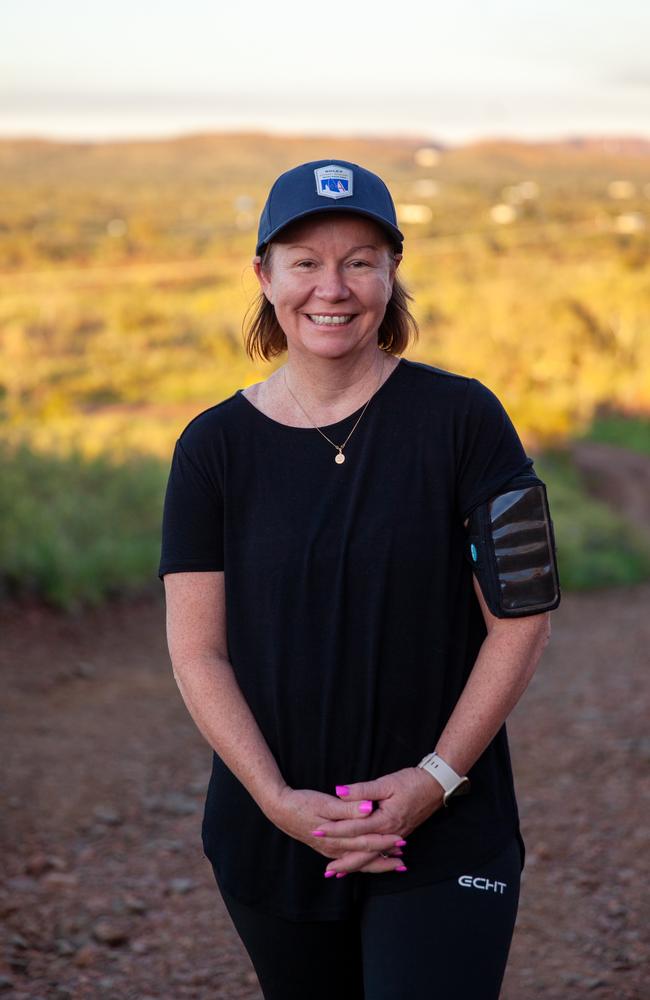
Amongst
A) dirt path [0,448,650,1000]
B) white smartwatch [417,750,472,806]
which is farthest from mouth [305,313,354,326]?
dirt path [0,448,650,1000]

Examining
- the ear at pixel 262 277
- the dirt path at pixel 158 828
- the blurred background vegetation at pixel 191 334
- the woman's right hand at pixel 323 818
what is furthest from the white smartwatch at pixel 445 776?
the dirt path at pixel 158 828

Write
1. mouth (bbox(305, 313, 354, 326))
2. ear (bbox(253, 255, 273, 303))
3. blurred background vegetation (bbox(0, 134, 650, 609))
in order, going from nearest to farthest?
mouth (bbox(305, 313, 354, 326)) < ear (bbox(253, 255, 273, 303)) < blurred background vegetation (bbox(0, 134, 650, 609))

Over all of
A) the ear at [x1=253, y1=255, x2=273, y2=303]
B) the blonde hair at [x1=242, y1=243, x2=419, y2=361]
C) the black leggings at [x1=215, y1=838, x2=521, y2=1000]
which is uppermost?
the ear at [x1=253, y1=255, x2=273, y2=303]

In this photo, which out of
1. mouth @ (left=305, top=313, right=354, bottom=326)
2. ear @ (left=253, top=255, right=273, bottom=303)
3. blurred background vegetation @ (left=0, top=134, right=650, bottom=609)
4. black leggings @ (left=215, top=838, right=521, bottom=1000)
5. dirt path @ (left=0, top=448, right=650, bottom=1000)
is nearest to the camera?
black leggings @ (left=215, top=838, right=521, bottom=1000)

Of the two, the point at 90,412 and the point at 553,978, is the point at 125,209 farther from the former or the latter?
the point at 553,978

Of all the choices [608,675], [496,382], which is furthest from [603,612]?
[496,382]

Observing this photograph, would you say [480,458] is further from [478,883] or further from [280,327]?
[478,883]

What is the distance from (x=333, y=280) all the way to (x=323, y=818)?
0.90 m

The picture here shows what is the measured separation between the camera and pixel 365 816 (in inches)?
78.9

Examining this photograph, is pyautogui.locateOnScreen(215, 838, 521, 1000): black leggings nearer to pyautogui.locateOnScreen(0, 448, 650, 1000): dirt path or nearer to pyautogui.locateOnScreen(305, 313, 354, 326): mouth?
pyautogui.locateOnScreen(305, 313, 354, 326): mouth

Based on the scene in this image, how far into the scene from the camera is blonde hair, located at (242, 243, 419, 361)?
2264 mm

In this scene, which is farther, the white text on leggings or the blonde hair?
the blonde hair

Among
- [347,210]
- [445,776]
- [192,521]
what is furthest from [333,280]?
[445,776]

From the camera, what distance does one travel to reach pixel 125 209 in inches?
2349
